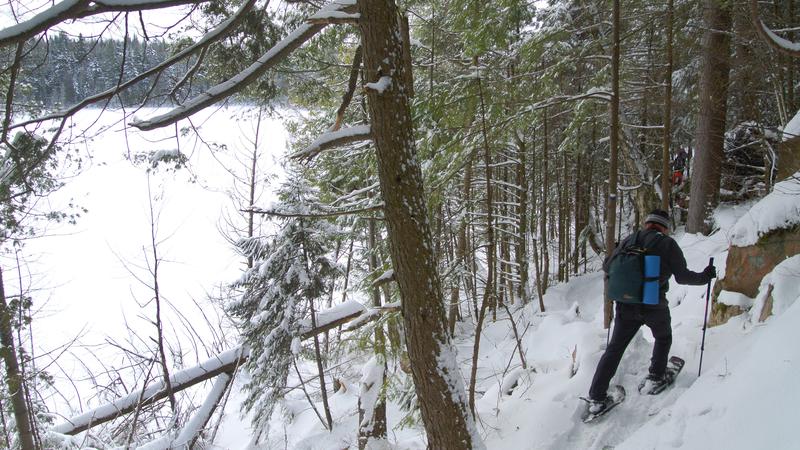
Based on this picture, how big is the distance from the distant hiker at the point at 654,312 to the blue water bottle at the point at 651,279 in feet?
0.08

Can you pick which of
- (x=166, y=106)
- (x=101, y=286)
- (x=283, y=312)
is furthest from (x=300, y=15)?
(x=101, y=286)

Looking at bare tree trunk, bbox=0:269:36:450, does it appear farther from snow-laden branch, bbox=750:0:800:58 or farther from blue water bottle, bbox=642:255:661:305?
snow-laden branch, bbox=750:0:800:58

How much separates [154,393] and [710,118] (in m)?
10.9

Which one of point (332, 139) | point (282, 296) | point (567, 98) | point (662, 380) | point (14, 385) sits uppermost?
point (567, 98)

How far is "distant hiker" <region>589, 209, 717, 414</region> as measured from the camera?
159 inches

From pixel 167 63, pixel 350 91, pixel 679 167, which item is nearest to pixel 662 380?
pixel 350 91

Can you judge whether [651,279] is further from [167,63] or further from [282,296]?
[282,296]

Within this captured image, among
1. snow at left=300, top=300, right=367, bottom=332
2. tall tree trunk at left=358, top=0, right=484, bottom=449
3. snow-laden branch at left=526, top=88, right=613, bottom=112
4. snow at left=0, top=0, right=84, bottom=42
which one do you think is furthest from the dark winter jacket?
snow at left=0, top=0, right=84, bottom=42

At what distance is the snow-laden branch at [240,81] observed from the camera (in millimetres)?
2473

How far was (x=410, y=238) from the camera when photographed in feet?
10.9

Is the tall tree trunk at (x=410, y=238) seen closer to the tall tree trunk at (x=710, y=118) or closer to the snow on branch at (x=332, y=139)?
the snow on branch at (x=332, y=139)

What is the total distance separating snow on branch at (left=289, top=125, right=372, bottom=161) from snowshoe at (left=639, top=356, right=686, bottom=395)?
11.6 ft

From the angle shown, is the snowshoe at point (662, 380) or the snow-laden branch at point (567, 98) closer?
the snowshoe at point (662, 380)

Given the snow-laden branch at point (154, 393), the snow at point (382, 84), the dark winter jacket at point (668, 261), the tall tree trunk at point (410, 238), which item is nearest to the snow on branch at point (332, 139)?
the tall tree trunk at point (410, 238)
